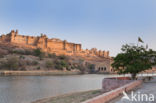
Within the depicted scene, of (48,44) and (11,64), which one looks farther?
(48,44)

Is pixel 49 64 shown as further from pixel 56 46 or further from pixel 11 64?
pixel 56 46

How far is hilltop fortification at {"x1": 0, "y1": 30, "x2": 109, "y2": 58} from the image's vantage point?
12347 centimetres

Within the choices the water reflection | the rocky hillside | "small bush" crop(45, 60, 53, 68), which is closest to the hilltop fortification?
the rocky hillside

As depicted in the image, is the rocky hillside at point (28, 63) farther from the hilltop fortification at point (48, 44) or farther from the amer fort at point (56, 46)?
the hilltop fortification at point (48, 44)

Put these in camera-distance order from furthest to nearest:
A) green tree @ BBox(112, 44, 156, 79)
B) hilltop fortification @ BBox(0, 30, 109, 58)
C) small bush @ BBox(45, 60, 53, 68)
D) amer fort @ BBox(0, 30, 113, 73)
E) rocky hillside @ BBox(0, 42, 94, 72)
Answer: hilltop fortification @ BBox(0, 30, 109, 58) → amer fort @ BBox(0, 30, 113, 73) → small bush @ BBox(45, 60, 53, 68) → rocky hillside @ BBox(0, 42, 94, 72) → green tree @ BBox(112, 44, 156, 79)

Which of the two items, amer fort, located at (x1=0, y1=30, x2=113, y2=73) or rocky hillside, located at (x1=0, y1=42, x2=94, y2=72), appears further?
amer fort, located at (x1=0, y1=30, x2=113, y2=73)

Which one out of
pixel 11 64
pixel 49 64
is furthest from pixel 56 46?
pixel 11 64

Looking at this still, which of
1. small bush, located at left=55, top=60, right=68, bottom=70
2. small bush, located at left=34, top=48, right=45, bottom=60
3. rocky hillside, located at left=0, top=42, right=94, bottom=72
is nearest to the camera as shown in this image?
rocky hillside, located at left=0, top=42, right=94, bottom=72

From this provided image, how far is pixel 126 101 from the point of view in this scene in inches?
287

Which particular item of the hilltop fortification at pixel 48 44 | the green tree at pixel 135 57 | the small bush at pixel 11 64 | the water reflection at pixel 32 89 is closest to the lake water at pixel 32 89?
the water reflection at pixel 32 89

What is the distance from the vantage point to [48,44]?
→ 144125mm

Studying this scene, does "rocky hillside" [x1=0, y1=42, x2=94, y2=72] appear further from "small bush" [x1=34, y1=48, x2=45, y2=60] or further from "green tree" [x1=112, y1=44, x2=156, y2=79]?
"green tree" [x1=112, y1=44, x2=156, y2=79]

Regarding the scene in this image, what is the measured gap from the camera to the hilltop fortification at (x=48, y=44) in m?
123

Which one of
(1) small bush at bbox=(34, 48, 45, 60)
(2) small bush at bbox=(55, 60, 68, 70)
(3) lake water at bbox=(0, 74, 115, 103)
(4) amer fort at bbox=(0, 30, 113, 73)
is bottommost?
(3) lake water at bbox=(0, 74, 115, 103)
